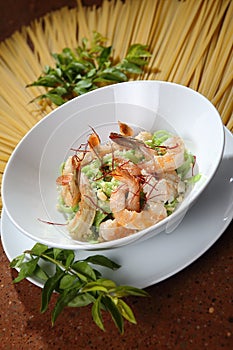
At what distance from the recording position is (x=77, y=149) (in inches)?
58.2

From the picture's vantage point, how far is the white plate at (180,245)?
3.72 feet

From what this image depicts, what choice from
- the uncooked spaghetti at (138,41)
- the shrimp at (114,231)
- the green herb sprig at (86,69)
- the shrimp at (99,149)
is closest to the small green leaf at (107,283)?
the shrimp at (114,231)

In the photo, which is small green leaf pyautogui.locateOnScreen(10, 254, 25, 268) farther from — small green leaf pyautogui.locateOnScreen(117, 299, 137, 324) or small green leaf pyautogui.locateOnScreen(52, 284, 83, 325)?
small green leaf pyautogui.locateOnScreen(117, 299, 137, 324)

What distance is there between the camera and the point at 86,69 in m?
1.74

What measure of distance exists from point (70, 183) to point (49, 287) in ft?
0.85

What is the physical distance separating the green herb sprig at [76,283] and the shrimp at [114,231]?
0.05m

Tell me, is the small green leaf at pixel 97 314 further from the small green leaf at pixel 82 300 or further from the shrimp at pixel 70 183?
the shrimp at pixel 70 183

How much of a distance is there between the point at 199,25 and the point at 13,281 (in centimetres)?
94

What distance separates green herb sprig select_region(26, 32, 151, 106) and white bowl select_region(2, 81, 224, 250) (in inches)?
6.7

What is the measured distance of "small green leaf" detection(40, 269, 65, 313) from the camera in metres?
1.12

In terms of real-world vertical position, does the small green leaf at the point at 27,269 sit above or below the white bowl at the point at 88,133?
below

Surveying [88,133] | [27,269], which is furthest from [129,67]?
[27,269]

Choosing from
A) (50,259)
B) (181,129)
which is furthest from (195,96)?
(50,259)

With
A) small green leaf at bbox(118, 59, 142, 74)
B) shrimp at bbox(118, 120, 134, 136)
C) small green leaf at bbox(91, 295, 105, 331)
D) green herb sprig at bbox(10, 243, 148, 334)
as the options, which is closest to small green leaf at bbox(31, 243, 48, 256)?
green herb sprig at bbox(10, 243, 148, 334)
